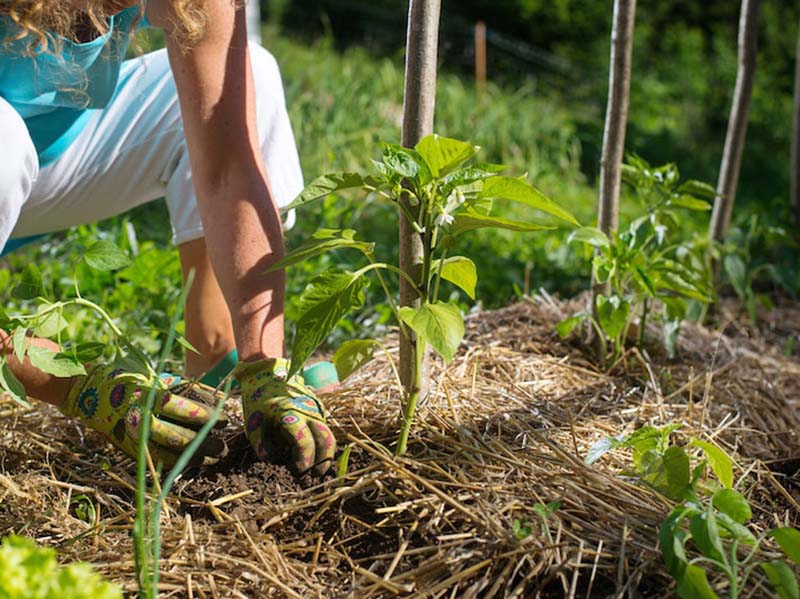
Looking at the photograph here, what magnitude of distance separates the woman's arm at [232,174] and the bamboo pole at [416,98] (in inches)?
9.7

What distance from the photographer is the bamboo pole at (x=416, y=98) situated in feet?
4.70

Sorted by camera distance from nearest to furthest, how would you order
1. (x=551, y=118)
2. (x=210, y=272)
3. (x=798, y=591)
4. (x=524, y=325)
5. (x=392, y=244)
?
(x=798, y=591) → (x=210, y=272) → (x=524, y=325) → (x=392, y=244) → (x=551, y=118)

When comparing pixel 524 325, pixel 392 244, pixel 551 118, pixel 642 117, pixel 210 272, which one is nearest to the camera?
pixel 210 272

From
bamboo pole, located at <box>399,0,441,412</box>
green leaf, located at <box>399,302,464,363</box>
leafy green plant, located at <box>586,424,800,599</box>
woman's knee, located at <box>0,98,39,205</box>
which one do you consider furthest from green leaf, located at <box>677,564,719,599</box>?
woman's knee, located at <box>0,98,39,205</box>

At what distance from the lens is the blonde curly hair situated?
1.50 meters

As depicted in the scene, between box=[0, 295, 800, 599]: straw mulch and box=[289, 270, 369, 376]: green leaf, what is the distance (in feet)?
0.69

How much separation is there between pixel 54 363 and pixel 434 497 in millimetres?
597

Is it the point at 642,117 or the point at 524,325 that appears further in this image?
the point at 642,117

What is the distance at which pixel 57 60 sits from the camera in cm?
164

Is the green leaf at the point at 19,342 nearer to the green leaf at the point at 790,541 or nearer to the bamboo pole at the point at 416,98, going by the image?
the bamboo pole at the point at 416,98

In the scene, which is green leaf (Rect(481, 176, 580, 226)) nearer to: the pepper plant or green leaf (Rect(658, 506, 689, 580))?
the pepper plant

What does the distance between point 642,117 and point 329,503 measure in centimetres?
630

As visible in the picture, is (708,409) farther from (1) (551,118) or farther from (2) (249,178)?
(1) (551,118)

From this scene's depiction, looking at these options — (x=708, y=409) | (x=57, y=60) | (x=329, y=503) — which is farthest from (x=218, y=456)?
(x=708, y=409)
